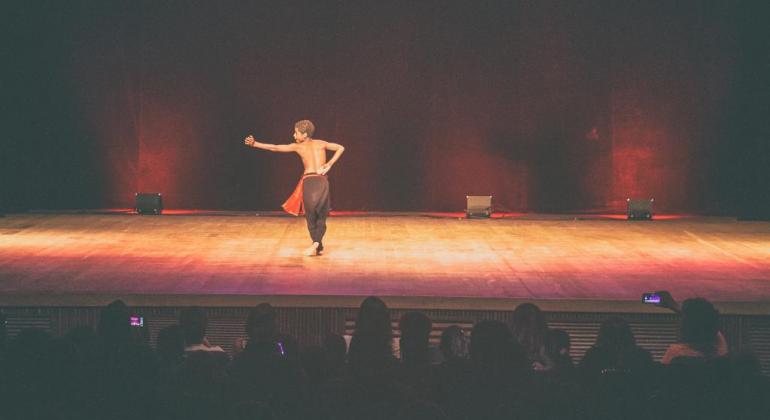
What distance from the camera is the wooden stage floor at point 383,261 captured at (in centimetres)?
571

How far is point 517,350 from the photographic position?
3156 millimetres

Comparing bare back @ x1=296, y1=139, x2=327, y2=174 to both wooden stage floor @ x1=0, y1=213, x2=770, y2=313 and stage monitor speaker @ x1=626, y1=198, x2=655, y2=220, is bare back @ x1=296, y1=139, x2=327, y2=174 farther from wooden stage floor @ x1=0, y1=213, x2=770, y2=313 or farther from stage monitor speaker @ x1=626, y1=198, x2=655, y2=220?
stage monitor speaker @ x1=626, y1=198, x2=655, y2=220

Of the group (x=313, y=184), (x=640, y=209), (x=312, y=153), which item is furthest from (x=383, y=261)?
(x=640, y=209)

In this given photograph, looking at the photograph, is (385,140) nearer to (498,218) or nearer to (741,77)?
(498,218)

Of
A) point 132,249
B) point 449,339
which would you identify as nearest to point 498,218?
point 132,249

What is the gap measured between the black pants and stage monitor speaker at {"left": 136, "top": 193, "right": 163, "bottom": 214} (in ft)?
14.1

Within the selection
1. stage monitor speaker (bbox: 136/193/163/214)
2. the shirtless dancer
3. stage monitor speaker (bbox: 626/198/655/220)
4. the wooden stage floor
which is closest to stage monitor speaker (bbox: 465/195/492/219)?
the wooden stage floor

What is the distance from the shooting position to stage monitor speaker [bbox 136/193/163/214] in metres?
11.1

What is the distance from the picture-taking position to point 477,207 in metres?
11.0

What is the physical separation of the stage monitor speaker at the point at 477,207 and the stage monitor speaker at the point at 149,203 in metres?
3.90

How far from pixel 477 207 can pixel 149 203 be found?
4153 mm

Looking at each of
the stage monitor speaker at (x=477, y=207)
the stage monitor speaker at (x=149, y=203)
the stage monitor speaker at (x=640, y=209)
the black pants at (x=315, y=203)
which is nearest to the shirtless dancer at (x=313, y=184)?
the black pants at (x=315, y=203)

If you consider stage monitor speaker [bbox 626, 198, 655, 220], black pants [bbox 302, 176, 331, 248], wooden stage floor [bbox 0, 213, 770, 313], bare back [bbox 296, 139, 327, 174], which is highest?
bare back [bbox 296, 139, 327, 174]

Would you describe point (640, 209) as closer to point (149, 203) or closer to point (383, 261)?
point (383, 261)
